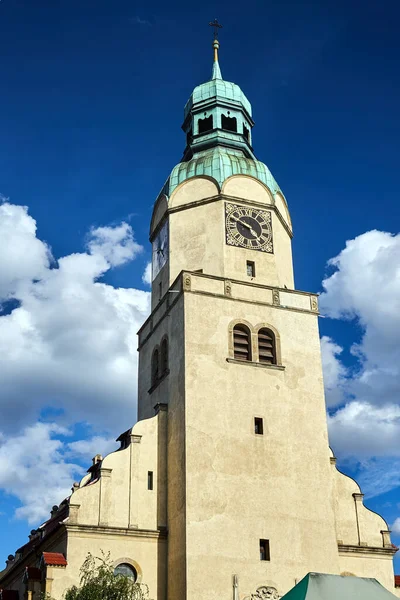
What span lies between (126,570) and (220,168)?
729 inches

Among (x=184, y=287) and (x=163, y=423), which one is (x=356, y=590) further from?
(x=184, y=287)

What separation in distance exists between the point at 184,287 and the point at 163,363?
3.74 metres

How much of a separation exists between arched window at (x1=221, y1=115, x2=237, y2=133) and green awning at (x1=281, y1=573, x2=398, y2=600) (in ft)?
88.0

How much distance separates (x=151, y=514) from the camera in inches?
1272

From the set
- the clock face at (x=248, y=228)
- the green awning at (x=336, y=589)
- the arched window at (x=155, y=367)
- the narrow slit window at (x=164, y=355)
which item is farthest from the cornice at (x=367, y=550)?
the clock face at (x=248, y=228)

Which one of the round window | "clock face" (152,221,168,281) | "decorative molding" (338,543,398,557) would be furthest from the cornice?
"clock face" (152,221,168,281)

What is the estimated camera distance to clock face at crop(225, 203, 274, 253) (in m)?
37.9

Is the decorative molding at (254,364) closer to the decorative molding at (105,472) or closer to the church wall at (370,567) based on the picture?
the decorative molding at (105,472)

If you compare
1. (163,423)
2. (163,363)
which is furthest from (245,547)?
(163,363)

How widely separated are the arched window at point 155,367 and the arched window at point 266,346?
482 centimetres

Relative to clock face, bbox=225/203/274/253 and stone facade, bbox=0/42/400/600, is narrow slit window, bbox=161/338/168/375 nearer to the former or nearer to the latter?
stone facade, bbox=0/42/400/600

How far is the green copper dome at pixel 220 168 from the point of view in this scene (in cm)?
3969

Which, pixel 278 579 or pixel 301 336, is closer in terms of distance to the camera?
pixel 278 579

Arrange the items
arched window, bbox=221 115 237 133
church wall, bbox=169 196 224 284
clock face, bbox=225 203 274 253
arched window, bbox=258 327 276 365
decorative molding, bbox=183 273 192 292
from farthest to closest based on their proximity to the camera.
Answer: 1. arched window, bbox=221 115 237 133
2. clock face, bbox=225 203 274 253
3. church wall, bbox=169 196 224 284
4. arched window, bbox=258 327 276 365
5. decorative molding, bbox=183 273 192 292
